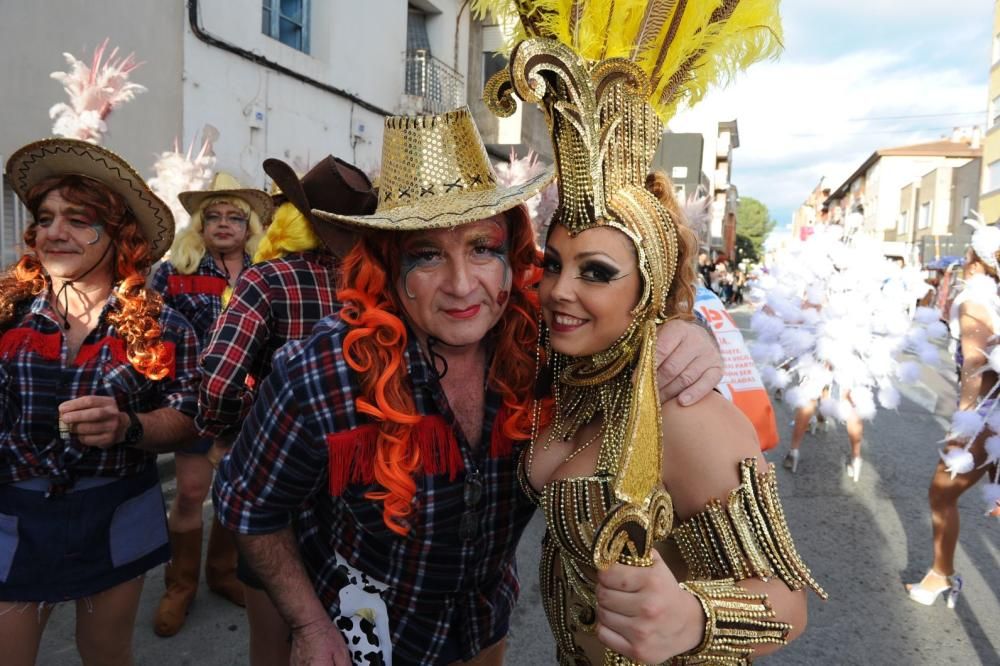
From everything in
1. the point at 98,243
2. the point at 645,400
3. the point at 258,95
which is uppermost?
the point at 258,95

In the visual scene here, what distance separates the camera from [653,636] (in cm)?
117

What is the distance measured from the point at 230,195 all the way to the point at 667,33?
3639 millimetres

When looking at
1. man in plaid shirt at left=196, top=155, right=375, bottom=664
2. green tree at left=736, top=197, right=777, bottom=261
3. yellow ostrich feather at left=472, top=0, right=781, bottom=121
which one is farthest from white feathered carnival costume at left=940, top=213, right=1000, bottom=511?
green tree at left=736, top=197, right=777, bottom=261

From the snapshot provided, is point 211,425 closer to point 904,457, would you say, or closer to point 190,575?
point 190,575

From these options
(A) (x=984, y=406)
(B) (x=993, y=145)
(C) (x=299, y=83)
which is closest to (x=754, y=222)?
(B) (x=993, y=145)

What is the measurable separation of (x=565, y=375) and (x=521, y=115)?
13512 millimetres

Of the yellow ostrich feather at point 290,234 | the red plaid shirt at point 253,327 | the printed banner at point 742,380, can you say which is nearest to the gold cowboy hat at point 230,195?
the yellow ostrich feather at point 290,234

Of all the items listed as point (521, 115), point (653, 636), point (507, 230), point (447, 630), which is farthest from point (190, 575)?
point (521, 115)

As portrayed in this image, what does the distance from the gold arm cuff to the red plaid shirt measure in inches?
77.6

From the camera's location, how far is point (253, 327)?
2656 millimetres

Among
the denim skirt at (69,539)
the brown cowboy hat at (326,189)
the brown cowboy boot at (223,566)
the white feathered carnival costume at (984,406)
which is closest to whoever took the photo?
the denim skirt at (69,539)

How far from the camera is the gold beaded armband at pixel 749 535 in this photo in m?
1.28

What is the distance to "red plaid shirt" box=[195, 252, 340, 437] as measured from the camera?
2.60 m

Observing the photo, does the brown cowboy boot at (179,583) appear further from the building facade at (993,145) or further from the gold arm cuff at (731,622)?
the building facade at (993,145)
